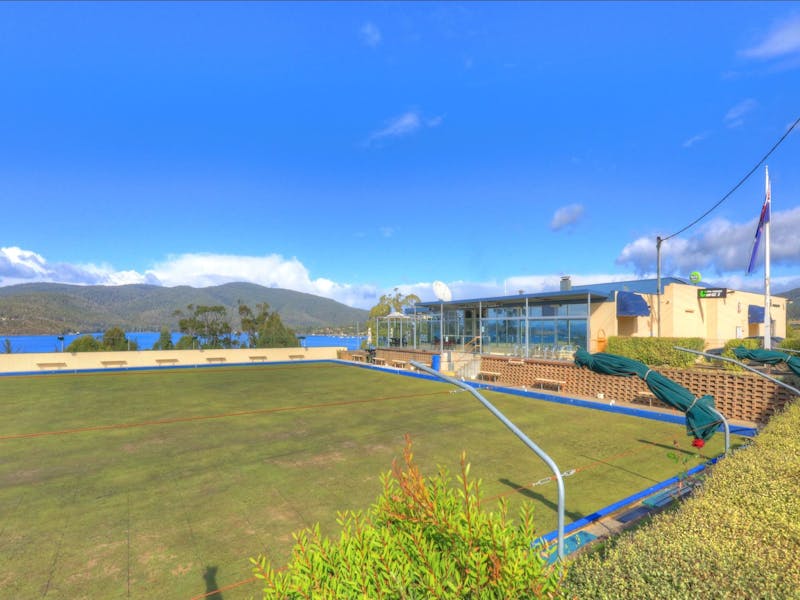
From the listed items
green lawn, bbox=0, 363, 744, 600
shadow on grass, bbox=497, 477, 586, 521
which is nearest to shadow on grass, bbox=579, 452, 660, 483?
green lawn, bbox=0, 363, 744, 600

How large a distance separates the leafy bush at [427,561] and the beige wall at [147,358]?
31274 mm

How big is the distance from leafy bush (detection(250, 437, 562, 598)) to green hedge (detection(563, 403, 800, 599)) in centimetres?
49

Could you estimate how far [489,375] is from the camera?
22188 mm

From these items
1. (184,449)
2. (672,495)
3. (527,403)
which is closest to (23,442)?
(184,449)

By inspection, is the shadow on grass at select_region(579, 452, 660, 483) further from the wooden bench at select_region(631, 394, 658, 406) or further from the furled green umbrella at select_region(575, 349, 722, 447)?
the wooden bench at select_region(631, 394, 658, 406)

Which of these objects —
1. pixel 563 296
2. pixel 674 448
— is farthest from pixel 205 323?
pixel 674 448

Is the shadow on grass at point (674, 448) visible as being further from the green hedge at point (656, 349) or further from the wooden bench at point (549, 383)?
the green hedge at point (656, 349)

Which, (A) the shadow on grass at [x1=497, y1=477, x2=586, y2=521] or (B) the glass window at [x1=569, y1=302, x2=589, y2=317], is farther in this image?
(B) the glass window at [x1=569, y1=302, x2=589, y2=317]

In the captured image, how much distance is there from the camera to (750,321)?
31.2m

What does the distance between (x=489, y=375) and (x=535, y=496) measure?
15.1 metres

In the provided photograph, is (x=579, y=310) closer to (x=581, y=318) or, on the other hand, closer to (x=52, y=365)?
(x=581, y=318)

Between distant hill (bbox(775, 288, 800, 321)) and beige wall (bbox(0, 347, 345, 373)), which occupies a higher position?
distant hill (bbox(775, 288, 800, 321))

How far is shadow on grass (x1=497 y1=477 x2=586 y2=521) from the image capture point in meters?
6.54

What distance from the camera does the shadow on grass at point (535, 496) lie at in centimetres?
654
